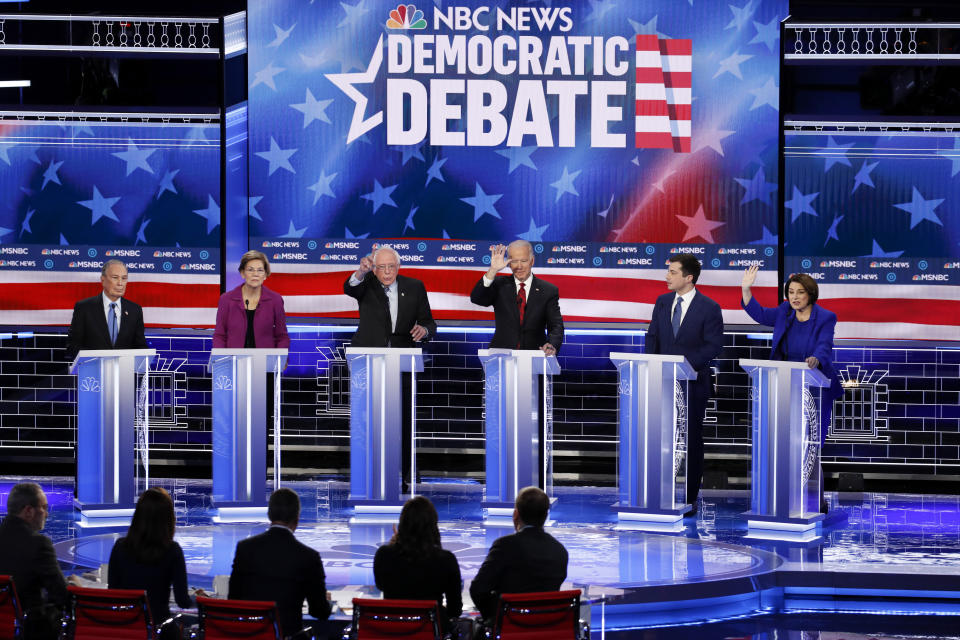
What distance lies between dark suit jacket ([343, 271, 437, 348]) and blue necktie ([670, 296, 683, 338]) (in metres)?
1.39

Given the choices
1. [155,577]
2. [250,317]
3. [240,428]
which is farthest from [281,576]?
[250,317]

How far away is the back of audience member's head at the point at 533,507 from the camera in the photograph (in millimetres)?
5078

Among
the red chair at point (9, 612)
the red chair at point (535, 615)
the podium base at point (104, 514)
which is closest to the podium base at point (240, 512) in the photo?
the podium base at point (104, 514)

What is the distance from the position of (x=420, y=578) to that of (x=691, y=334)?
3.66m

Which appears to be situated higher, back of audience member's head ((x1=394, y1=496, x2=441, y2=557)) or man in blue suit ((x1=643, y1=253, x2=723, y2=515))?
man in blue suit ((x1=643, y1=253, x2=723, y2=515))

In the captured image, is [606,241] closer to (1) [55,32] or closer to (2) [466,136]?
(2) [466,136]

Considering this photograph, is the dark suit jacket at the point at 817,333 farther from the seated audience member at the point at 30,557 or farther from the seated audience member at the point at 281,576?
the seated audience member at the point at 30,557

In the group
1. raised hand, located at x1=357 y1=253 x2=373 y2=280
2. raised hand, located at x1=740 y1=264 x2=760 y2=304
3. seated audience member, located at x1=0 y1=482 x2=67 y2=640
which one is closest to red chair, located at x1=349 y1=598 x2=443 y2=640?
seated audience member, located at x1=0 y1=482 x2=67 y2=640

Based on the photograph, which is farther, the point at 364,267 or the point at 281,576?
the point at 364,267

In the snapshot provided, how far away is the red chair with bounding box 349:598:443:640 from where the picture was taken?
4.58m

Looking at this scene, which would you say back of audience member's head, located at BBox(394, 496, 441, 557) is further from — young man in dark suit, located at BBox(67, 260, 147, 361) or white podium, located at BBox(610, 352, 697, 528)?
young man in dark suit, located at BBox(67, 260, 147, 361)

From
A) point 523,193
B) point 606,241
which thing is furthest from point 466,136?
point 606,241

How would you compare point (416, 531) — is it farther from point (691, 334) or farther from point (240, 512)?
point (691, 334)

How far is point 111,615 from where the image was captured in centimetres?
470
